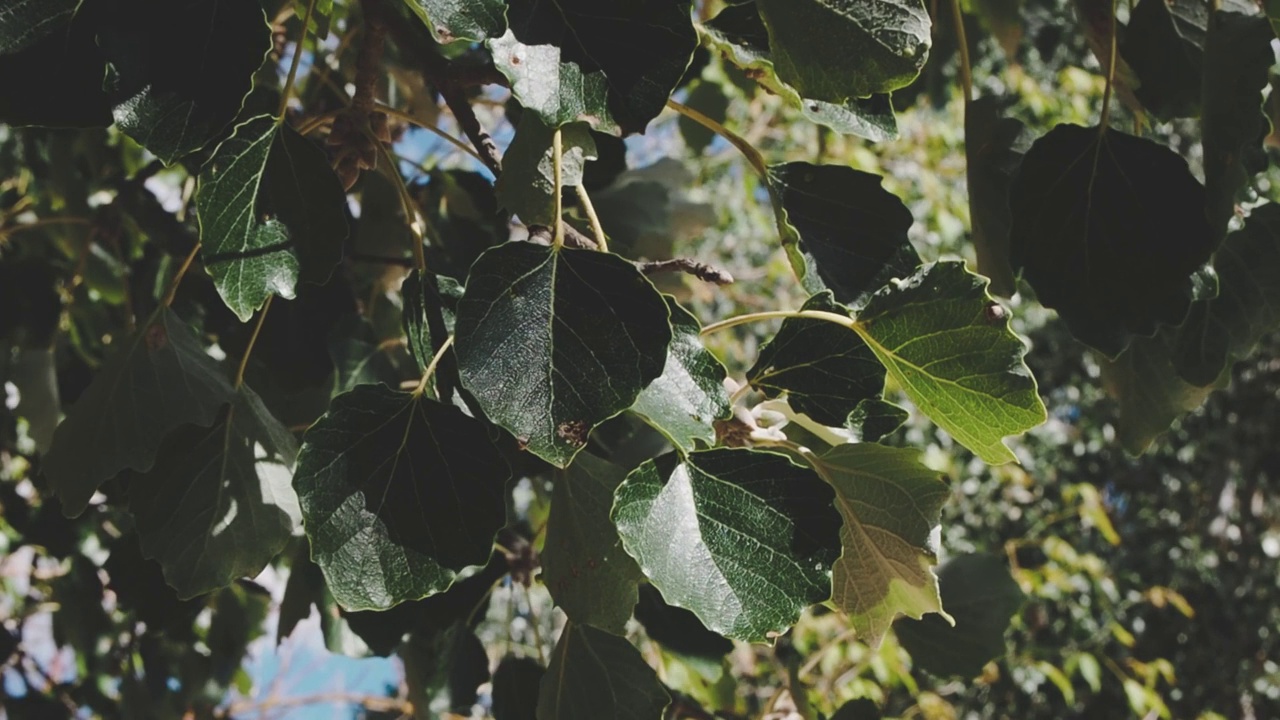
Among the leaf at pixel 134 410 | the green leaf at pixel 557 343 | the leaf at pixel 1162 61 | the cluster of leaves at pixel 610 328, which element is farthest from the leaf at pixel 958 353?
the leaf at pixel 134 410

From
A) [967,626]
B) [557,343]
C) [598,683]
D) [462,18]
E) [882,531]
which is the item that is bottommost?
[967,626]

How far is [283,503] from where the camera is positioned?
56 cm

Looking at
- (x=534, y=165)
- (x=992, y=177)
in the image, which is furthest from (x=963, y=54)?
(x=534, y=165)

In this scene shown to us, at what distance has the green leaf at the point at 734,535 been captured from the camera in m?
0.43

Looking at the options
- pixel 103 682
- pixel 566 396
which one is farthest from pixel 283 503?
pixel 103 682

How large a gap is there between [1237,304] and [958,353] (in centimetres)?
23

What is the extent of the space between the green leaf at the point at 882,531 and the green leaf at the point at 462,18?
0.23 metres

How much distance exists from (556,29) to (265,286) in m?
0.17

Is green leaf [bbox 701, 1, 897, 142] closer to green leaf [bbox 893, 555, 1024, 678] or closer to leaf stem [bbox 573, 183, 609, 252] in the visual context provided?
leaf stem [bbox 573, 183, 609, 252]

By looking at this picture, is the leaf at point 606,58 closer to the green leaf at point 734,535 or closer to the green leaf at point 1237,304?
the green leaf at point 734,535

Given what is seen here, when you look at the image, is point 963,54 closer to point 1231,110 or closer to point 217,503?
point 1231,110

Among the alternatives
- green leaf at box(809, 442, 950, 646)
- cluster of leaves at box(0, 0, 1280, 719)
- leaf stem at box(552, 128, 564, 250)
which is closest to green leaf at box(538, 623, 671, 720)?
cluster of leaves at box(0, 0, 1280, 719)

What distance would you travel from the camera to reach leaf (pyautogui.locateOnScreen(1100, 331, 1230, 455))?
0.63m

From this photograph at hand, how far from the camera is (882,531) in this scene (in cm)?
51
